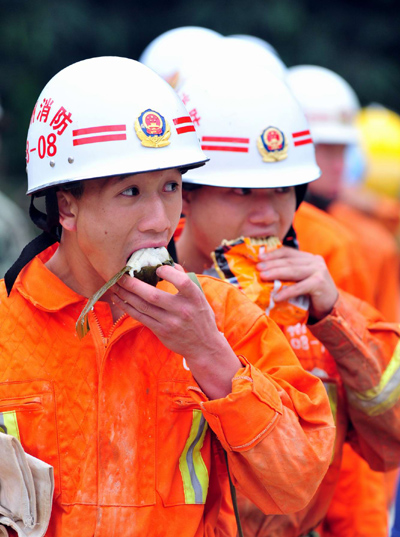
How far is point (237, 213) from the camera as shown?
3.76 metres

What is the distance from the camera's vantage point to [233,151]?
3.78 meters

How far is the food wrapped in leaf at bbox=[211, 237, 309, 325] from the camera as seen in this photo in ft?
11.8

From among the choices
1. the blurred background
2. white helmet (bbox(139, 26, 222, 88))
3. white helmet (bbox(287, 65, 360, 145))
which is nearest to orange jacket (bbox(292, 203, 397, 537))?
white helmet (bbox(139, 26, 222, 88))

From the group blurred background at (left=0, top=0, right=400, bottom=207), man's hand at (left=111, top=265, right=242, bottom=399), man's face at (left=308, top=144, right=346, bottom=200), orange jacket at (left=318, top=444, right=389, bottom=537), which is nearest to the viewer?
man's hand at (left=111, top=265, right=242, bottom=399)

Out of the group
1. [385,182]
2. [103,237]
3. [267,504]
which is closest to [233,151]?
[103,237]

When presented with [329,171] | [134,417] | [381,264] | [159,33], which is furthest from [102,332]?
[159,33]

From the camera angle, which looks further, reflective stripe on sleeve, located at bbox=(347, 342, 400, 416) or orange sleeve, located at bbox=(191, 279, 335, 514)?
reflective stripe on sleeve, located at bbox=(347, 342, 400, 416)

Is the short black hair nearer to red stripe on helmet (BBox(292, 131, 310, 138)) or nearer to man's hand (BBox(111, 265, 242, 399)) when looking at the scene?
man's hand (BBox(111, 265, 242, 399))

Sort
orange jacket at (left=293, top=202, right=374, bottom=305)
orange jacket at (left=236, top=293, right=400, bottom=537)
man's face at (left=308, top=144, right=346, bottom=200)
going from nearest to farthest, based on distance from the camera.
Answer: orange jacket at (left=236, top=293, right=400, bottom=537) < orange jacket at (left=293, top=202, right=374, bottom=305) < man's face at (left=308, top=144, right=346, bottom=200)

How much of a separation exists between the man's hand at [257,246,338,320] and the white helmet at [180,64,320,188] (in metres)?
0.32

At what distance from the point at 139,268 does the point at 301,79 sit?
5255mm

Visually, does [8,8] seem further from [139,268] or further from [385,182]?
[139,268]

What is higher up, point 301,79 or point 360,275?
point 301,79

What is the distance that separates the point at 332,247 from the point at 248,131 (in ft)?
6.49
